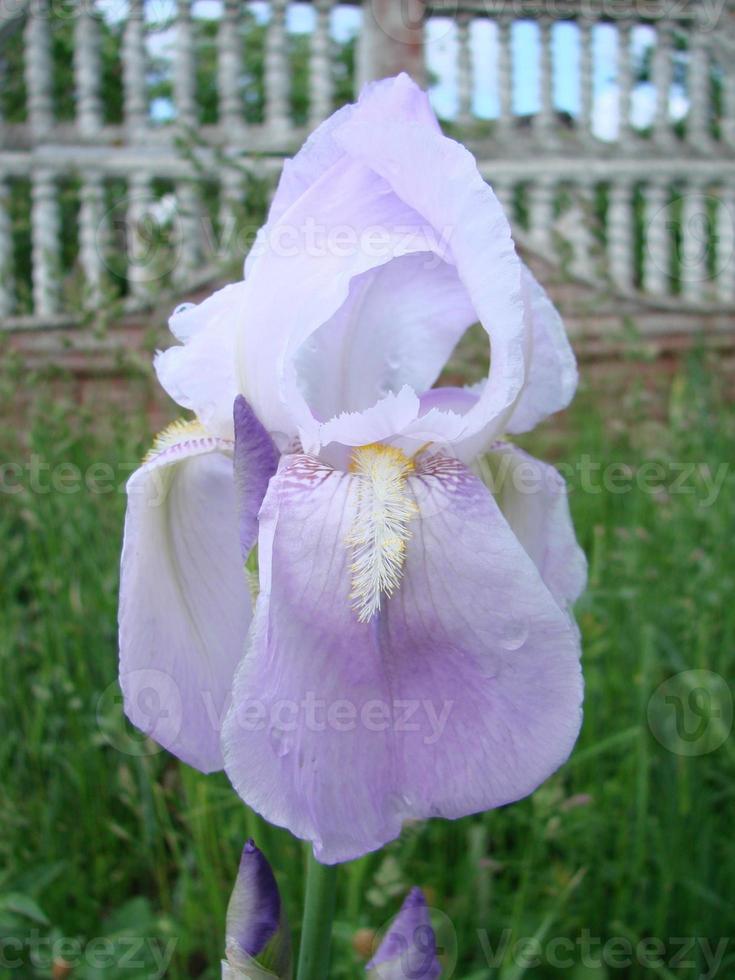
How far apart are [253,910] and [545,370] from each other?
640 millimetres

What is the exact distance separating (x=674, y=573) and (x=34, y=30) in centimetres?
568

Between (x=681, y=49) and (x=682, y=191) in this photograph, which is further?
(x=681, y=49)

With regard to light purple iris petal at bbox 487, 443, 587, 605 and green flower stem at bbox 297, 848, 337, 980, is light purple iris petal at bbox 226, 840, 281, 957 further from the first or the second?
light purple iris petal at bbox 487, 443, 587, 605

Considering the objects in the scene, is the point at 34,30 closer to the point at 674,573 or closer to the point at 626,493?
the point at 626,493

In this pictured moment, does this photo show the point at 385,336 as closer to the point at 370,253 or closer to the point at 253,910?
the point at 370,253

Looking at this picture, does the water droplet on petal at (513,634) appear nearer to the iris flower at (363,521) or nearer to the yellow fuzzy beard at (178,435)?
the iris flower at (363,521)

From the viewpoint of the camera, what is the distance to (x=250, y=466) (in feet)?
2.77

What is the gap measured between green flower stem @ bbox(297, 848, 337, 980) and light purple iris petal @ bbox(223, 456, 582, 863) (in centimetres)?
15

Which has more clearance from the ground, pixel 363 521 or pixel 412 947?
pixel 363 521

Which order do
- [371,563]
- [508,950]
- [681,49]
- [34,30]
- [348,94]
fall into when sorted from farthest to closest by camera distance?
[348,94]
[681,49]
[34,30]
[508,950]
[371,563]

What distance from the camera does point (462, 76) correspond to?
6.77 m

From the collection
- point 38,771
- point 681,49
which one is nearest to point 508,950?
point 38,771

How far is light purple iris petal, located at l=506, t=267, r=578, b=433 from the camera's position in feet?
3.19

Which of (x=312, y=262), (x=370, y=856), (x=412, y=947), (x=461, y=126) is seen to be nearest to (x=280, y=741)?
(x=412, y=947)
